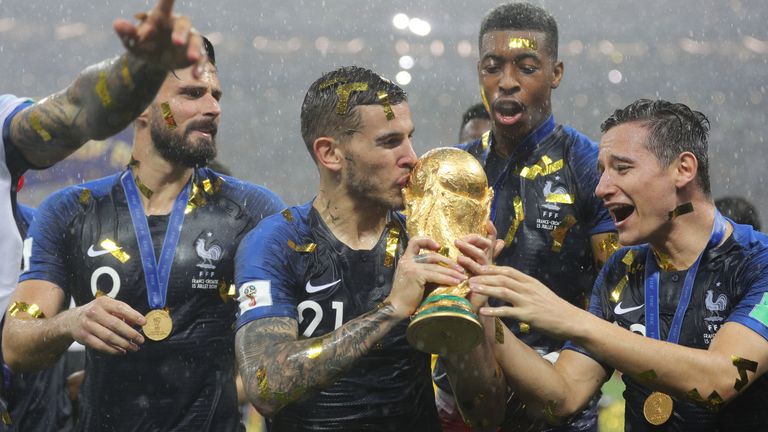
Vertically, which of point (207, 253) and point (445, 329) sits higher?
point (445, 329)

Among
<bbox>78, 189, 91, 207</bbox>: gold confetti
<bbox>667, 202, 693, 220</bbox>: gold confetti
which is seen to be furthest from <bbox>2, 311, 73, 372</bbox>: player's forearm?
<bbox>667, 202, 693, 220</bbox>: gold confetti

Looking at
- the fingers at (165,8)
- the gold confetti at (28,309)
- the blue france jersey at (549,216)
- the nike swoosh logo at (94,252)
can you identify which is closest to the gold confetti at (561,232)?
the blue france jersey at (549,216)

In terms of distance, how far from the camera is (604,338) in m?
3.17

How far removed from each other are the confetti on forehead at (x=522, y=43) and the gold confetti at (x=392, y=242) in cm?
106

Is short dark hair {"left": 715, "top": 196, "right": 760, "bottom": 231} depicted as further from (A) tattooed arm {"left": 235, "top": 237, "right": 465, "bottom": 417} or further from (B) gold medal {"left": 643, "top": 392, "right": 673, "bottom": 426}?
(A) tattooed arm {"left": 235, "top": 237, "right": 465, "bottom": 417}

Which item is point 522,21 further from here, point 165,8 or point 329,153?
point 165,8

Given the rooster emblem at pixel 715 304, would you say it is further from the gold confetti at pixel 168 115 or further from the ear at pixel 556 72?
the gold confetti at pixel 168 115

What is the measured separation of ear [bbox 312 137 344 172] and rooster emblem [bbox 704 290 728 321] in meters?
1.25

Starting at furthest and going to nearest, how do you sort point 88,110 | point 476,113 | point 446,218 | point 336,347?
1. point 476,113
2. point 446,218
3. point 336,347
4. point 88,110

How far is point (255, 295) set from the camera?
3223 millimetres

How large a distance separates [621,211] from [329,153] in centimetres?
99

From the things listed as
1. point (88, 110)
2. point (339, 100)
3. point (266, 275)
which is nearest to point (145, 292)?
point (266, 275)

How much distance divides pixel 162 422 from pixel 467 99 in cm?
918

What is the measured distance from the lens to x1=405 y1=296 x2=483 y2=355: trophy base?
2836 mm
